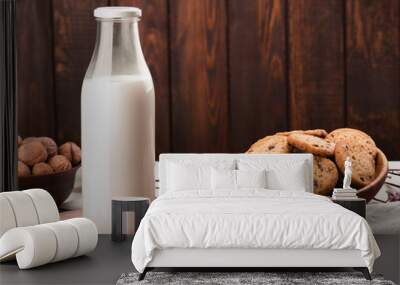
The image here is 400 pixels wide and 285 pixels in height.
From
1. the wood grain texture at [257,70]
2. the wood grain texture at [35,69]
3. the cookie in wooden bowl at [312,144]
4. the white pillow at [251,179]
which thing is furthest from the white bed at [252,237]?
the wood grain texture at [35,69]

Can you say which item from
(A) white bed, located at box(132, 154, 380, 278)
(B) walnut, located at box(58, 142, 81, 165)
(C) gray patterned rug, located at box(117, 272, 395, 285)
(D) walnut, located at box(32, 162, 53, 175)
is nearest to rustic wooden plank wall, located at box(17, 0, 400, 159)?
(B) walnut, located at box(58, 142, 81, 165)

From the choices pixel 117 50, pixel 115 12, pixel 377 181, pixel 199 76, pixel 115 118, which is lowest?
pixel 377 181

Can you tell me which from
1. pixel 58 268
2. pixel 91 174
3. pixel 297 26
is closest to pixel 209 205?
pixel 58 268

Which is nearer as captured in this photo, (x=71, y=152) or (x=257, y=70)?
(x=71, y=152)

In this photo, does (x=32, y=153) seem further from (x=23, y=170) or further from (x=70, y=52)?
(x=70, y=52)

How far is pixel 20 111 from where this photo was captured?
5.10 meters

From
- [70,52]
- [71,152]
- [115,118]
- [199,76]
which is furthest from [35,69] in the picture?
[199,76]

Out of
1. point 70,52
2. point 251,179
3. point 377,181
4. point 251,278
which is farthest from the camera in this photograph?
point 70,52

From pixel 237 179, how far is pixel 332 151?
1.99 feet

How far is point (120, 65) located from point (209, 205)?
1379mm

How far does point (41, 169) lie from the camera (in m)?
4.50

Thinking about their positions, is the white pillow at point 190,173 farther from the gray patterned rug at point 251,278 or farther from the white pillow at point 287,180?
the gray patterned rug at point 251,278

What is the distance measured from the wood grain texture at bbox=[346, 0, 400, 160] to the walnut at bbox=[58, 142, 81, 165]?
1.77 m

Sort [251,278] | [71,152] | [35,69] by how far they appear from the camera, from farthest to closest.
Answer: [35,69]
[71,152]
[251,278]
